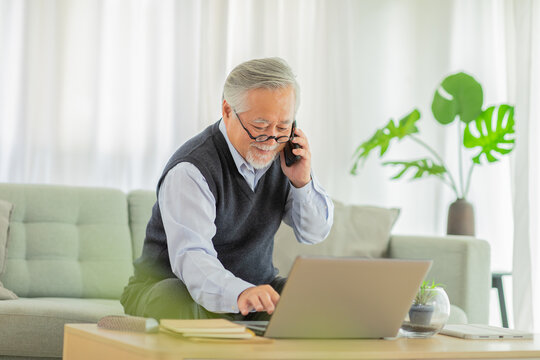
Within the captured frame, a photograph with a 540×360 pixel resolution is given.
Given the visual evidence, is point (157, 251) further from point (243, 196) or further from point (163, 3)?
point (163, 3)

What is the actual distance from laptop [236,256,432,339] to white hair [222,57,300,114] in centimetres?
64

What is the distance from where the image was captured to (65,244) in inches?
115

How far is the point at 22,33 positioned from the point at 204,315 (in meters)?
2.22

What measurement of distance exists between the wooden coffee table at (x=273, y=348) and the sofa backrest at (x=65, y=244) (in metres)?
1.36

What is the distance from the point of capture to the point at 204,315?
1752 millimetres

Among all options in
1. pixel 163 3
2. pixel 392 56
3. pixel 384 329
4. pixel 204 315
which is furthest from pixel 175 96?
pixel 384 329

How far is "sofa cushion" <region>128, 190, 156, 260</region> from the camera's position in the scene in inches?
121

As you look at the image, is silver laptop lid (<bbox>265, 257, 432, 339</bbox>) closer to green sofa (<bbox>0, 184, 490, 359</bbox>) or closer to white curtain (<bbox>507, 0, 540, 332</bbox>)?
green sofa (<bbox>0, 184, 490, 359</bbox>)

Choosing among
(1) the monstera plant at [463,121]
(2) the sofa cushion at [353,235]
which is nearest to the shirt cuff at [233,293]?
(2) the sofa cushion at [353,235]

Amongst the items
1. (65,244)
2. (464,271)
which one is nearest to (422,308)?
(464,271)

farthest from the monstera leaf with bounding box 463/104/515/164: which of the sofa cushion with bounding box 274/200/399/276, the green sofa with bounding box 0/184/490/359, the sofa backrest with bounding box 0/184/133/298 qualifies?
the sofa backrest with bounding box 0/184/133/298

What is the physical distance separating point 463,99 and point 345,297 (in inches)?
101

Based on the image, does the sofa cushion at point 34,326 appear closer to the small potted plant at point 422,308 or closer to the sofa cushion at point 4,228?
the sofa cushion at point 4,228

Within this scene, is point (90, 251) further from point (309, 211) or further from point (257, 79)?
point (257, 79)
